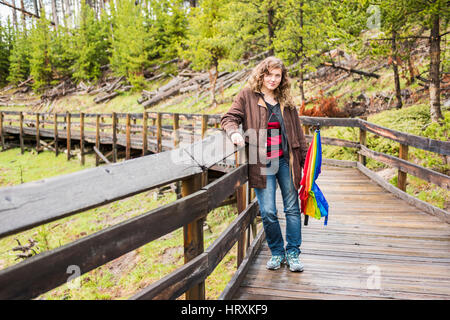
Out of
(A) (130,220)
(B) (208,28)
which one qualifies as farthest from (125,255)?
(B) (208,28)

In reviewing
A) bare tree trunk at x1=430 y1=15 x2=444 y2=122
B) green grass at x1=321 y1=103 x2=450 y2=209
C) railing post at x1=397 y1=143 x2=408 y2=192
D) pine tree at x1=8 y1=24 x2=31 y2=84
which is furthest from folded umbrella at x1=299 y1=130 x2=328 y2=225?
pine tree at x1=8 y1=24 x2=31 y2=84

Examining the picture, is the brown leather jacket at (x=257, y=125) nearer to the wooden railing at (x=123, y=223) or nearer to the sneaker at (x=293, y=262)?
the wooden railing at (x=123, y=223)

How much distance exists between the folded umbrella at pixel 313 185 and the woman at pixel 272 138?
0.27 ft

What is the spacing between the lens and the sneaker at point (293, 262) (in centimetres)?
319

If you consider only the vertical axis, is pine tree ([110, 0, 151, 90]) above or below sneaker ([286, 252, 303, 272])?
above

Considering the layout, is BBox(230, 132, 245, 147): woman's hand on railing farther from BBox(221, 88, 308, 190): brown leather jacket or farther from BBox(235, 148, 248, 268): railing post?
BBox(235, 148, 248, 268): railing post

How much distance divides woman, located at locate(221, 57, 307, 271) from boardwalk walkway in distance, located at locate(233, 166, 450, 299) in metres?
0.29

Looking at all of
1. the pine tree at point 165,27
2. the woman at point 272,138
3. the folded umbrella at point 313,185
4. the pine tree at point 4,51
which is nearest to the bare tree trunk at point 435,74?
the folded umbrella at point 313,185

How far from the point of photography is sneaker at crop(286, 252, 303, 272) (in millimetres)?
3193

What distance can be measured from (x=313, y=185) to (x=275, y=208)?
0.41 metres
